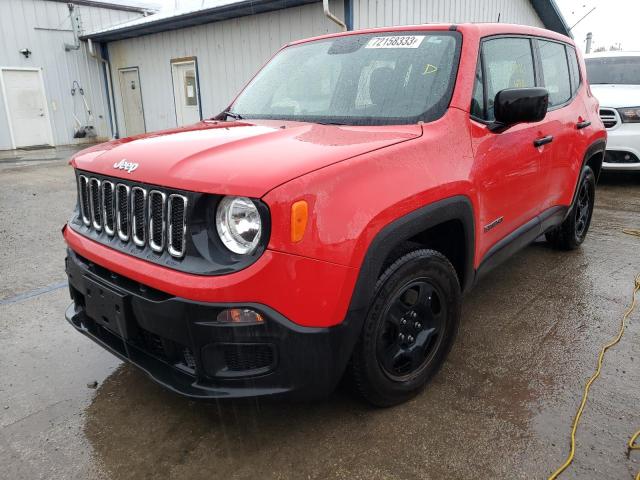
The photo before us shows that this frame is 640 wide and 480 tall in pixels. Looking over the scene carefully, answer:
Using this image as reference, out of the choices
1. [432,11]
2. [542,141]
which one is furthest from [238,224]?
[432,11]

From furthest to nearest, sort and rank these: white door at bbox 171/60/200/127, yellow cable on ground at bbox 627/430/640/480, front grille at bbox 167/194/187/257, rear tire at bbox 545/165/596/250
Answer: white door at bbox 171/60/200/127 < rear tire at bbox 545/165/596/250 < yellow cable on ground at bbox 627/430/640/480 < front grille at bbox 167/194/187/257

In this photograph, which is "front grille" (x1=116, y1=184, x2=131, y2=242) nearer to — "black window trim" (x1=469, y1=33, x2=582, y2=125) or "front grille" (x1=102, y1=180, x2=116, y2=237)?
"front grille" (x1=102, y1=180, x2=116, y2=237)

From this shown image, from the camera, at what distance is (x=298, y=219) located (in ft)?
5.85

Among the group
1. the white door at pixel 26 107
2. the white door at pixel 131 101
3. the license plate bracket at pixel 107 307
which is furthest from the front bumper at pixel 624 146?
the white door at pixel 26 107

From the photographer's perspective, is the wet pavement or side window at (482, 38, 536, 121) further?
side window at (482, 38, 536, 121)

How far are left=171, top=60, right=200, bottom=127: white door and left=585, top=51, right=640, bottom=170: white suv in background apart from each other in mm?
9054

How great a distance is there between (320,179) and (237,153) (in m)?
0.42

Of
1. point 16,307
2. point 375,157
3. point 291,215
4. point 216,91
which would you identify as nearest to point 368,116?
point 375,157

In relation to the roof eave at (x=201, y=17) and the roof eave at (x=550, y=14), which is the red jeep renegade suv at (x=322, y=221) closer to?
the roof eave at (x=201, y=17)

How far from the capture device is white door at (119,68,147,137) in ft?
48.4

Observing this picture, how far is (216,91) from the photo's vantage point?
12055 millimetres

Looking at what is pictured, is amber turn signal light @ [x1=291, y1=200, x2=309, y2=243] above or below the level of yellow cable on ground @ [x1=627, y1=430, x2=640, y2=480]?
above

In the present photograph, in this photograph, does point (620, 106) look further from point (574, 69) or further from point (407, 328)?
point (407, 328)

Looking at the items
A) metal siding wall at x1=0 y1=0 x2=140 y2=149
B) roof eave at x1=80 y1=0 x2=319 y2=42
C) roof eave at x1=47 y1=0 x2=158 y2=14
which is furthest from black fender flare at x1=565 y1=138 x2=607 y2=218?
roof eave at x1=47 y1=0 x2=158 y2=14
